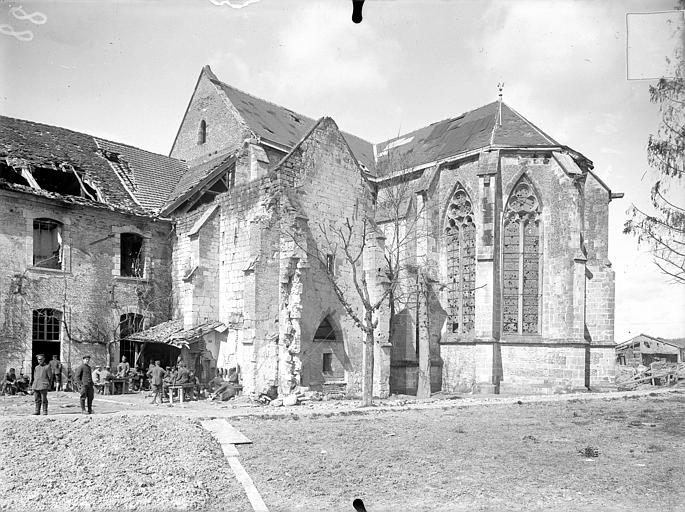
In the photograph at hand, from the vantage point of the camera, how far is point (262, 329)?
19234 millimetres

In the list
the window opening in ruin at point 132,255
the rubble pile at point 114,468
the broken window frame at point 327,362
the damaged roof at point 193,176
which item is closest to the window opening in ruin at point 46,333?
the window opening in ruin at point 132,255

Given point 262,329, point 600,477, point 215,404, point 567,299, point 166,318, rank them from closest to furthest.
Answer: point 600,477 < point 215,404 < point 262,329 < point 567,299 < point 166,318

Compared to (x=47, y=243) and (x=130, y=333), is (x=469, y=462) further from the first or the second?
(x=47, y=243)

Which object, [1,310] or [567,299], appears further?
[567,299]

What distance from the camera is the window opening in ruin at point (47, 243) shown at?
2120 cm

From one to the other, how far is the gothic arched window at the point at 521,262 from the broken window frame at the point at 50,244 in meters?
17.1

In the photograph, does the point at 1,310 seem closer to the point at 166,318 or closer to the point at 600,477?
the point at 166,318

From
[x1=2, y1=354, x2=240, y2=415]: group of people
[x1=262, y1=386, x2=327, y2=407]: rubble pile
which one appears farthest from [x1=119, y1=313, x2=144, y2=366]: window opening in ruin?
[x1=262, y1=386, x2=327, y2=407]: rubble pile

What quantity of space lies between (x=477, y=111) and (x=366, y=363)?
16.7 m

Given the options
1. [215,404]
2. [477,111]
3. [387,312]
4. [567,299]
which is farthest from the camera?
[477,111]

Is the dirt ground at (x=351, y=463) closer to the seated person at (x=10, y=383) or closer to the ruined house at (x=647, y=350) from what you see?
the seated person at (x=10, y=383)

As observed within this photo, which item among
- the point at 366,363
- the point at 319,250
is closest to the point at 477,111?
the point at 319,250

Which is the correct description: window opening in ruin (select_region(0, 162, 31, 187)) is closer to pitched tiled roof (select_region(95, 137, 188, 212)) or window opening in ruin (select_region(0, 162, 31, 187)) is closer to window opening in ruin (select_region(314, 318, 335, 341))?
pitched tiled roof (select_region(95, 137, 188, 212))

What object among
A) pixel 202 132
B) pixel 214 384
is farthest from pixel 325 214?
pixel 202 132
